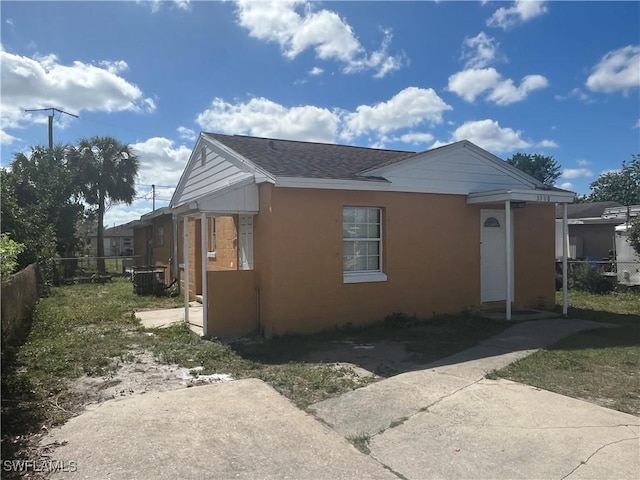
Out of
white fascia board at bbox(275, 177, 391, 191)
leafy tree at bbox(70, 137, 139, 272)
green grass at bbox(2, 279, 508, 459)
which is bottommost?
green grass at bbox(2, 279, 508, 459)

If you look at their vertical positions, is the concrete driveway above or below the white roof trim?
below

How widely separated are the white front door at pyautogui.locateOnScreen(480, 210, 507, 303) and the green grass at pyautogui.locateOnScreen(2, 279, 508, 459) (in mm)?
1499

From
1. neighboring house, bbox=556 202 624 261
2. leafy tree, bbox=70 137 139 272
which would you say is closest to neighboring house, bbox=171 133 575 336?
neighboring house, bbox=556 202 624 261

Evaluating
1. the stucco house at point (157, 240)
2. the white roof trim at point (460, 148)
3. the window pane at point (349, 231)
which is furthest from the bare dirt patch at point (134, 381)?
the stucco house at point (157, 240)

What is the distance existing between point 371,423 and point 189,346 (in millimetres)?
4340

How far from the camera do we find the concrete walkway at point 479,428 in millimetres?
3691

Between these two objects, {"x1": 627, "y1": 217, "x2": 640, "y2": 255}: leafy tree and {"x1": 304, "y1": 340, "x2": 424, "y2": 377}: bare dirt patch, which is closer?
{"x1": 304, "y1": 340, "x2": 424, "y2": 377}: bare dirt patch

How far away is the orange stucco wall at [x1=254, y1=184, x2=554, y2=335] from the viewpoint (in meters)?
8.64

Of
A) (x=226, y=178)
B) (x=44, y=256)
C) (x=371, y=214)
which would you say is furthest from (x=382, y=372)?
(x=44, y=256)

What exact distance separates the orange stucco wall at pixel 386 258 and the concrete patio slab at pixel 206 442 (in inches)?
140

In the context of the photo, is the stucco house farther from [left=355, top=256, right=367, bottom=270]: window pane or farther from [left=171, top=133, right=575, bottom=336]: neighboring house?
[left=355, top=256, right=367, bottom=270]: window pane

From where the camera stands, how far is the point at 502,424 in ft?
14.8

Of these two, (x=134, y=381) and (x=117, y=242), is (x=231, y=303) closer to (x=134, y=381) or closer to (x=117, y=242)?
(x=134, y=381)

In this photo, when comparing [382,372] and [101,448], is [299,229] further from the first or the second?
[101,448]
